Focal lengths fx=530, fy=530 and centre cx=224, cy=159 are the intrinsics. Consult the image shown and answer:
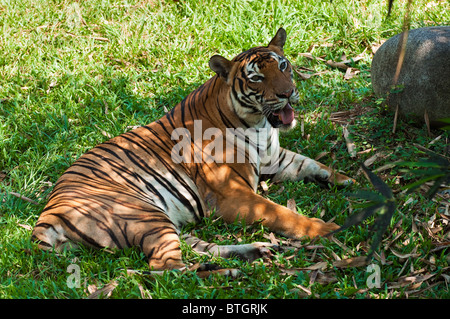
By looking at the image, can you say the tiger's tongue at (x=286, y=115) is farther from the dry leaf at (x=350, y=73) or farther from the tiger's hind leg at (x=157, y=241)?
the dry leaf at (x=350, y=73)

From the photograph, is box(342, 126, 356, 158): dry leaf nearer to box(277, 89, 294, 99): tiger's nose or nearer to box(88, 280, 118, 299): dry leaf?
box(277, 89, 294, 99): tiger's nose

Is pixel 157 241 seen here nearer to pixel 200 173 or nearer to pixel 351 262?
pixel 200 173

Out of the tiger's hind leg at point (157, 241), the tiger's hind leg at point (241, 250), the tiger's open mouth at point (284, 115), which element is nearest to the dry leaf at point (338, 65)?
the tiger's open mouth at point (284, 115)

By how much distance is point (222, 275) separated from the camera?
3.33 m

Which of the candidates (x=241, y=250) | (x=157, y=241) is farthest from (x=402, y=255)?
(x=157, y=241)

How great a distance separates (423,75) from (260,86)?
158cm

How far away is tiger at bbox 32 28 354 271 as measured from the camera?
363 centimetres

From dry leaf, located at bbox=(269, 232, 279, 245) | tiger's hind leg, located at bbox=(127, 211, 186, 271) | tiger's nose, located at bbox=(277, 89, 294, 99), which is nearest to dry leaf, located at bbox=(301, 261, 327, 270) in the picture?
dry leaf, located at bbox=(269, 232, 279, 245)

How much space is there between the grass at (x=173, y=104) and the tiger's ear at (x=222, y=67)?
1.09 metres

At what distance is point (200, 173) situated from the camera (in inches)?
168

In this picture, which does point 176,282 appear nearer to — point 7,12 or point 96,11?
point 96,11

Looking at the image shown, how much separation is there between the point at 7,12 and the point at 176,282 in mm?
5601

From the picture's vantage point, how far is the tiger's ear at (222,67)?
4.31m
